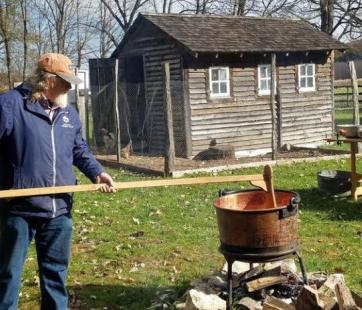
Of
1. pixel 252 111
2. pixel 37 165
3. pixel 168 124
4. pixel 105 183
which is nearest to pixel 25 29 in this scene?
pixel 252 111

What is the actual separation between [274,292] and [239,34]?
12.0 metres

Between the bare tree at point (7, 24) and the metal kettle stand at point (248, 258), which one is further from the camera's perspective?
the bare tree at point (7, 24)

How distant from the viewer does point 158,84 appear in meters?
15.9

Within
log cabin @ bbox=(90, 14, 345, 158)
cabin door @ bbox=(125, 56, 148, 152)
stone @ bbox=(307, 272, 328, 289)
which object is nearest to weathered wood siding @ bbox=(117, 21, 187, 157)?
log cabin @ bbox=(90, 14, 345, 158)

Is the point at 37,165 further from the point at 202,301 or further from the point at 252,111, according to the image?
the point at 252,111

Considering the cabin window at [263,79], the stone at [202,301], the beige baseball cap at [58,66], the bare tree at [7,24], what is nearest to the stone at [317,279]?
the stone at [202,301]

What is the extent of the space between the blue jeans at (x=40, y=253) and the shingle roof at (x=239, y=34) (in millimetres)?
10260

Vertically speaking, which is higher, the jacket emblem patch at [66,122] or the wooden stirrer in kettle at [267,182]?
the jacket emblem patch at [66,122]

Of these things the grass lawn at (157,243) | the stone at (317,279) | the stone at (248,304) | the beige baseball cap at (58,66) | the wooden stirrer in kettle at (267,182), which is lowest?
the grass lawn at (157,243)

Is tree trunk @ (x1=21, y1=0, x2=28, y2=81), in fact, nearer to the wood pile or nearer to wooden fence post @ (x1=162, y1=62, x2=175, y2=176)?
wooden fence post @ (x1=162, y1=62, x2=175, y2=176)

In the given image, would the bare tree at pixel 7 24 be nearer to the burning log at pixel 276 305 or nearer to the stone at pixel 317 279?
the stone at pixel 317 279

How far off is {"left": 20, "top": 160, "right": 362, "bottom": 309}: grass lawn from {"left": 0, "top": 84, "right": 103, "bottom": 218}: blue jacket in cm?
150

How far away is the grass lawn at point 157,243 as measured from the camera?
5.51 metres

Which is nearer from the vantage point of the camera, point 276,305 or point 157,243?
point 276,305
